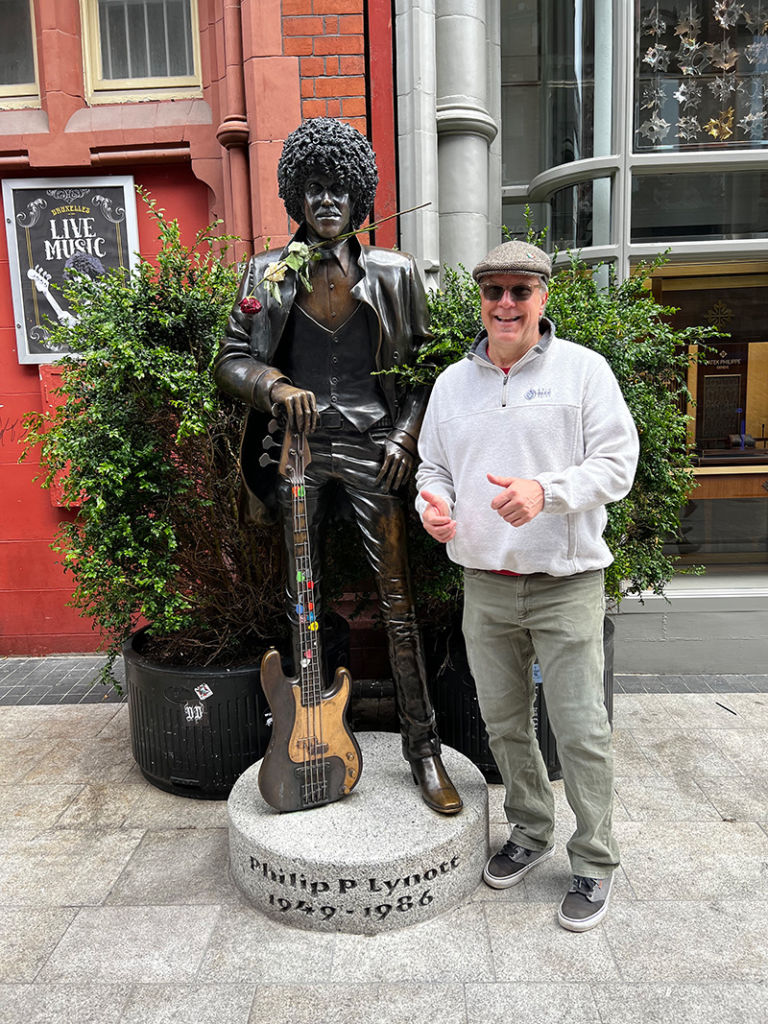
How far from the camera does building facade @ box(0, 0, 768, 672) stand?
4.77 metres

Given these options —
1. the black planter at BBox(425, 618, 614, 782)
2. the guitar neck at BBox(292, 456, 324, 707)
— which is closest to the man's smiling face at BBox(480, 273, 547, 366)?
the guitar neck at BBox(292, 456, 324, 707)

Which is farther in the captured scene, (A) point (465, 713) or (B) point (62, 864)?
(A) point (465, 713)

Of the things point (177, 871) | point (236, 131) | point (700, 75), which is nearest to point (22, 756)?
point (177, 871)

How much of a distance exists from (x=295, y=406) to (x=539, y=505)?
0.96 meters

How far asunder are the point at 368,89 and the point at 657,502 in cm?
297

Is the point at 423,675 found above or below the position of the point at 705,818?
above

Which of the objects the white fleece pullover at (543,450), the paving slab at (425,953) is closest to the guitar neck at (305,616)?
the white fleece pullover at (543,450)

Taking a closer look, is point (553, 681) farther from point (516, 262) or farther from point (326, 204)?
point (326, 204)

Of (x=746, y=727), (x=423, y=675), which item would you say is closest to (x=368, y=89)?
(x=423, y=675)

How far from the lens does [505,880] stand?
2855mm

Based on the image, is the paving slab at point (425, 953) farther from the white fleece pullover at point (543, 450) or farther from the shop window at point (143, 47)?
the shop window at point (143, 47)

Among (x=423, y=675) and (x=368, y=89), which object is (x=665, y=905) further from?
(x=368, y=89)

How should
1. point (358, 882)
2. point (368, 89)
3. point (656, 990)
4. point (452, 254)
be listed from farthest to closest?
point (452, 254) → point (368, 89) → point (358, 882) → point (656, 990)

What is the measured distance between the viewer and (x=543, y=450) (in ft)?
8.01
